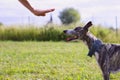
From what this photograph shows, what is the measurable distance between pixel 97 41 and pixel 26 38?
2327 centimetres

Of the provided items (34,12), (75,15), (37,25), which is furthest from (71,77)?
(75,15)

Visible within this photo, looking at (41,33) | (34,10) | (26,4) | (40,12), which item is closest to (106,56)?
(40,12)

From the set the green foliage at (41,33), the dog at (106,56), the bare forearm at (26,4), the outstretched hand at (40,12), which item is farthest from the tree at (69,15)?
the bare forearm at (26,4)

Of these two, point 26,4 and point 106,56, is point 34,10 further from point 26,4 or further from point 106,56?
point 106,56

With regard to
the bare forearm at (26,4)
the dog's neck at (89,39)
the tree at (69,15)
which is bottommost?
the tree at (69,15)

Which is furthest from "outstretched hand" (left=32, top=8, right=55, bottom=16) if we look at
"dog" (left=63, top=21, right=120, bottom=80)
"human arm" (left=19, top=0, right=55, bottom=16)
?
"dog" (left=63, top=21, right=120, bottom=80)

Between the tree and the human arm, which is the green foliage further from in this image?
the tree

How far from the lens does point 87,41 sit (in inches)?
322

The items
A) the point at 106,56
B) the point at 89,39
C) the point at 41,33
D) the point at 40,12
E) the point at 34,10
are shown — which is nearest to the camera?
the point at 34,10

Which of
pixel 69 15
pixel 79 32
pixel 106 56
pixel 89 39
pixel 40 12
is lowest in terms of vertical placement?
pixel 69 15

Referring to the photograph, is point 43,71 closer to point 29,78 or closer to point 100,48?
point 29,78

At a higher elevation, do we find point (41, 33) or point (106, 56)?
point (106, 56)

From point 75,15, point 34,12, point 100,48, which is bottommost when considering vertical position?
point 75,15

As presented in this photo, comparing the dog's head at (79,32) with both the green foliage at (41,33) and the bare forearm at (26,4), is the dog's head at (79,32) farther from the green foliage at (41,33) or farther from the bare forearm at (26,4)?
the green foliage at (41,33)
